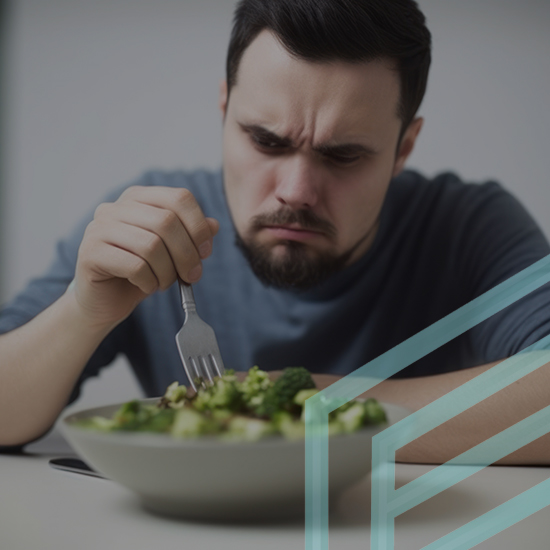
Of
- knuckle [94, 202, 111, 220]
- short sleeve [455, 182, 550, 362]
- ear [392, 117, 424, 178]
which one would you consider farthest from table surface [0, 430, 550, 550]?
ear [392, 117, 424, 178]

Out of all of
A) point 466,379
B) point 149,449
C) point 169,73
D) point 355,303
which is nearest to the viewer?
point 149,449

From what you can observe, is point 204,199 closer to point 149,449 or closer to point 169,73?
point 149,449

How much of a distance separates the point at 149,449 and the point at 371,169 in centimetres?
82

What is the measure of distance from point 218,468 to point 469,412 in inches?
20.3

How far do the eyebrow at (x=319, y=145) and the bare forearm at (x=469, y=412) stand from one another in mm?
393

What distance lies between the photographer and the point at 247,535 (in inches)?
17.9

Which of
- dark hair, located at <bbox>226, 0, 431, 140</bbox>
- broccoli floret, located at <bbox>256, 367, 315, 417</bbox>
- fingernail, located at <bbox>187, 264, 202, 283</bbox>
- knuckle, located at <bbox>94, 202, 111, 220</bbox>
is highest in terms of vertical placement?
dark hair, located at <bbox>226, 0, 431, 140</bbox>

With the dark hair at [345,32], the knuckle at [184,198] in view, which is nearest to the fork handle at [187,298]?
the knuckle at [184,198]

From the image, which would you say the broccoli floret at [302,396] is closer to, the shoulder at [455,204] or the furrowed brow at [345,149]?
the furrowed brow at [345,149]

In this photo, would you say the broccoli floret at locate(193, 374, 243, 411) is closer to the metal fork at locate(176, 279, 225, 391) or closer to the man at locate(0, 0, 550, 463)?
the metal fork at locate(176, 279, 225, 391)

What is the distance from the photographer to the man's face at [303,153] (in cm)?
101

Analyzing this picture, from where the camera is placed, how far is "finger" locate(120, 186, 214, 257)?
2.53 ft

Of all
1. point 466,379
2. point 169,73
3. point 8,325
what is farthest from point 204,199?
point 169,73

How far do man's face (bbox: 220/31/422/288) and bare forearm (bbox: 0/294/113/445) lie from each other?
0.35 m
